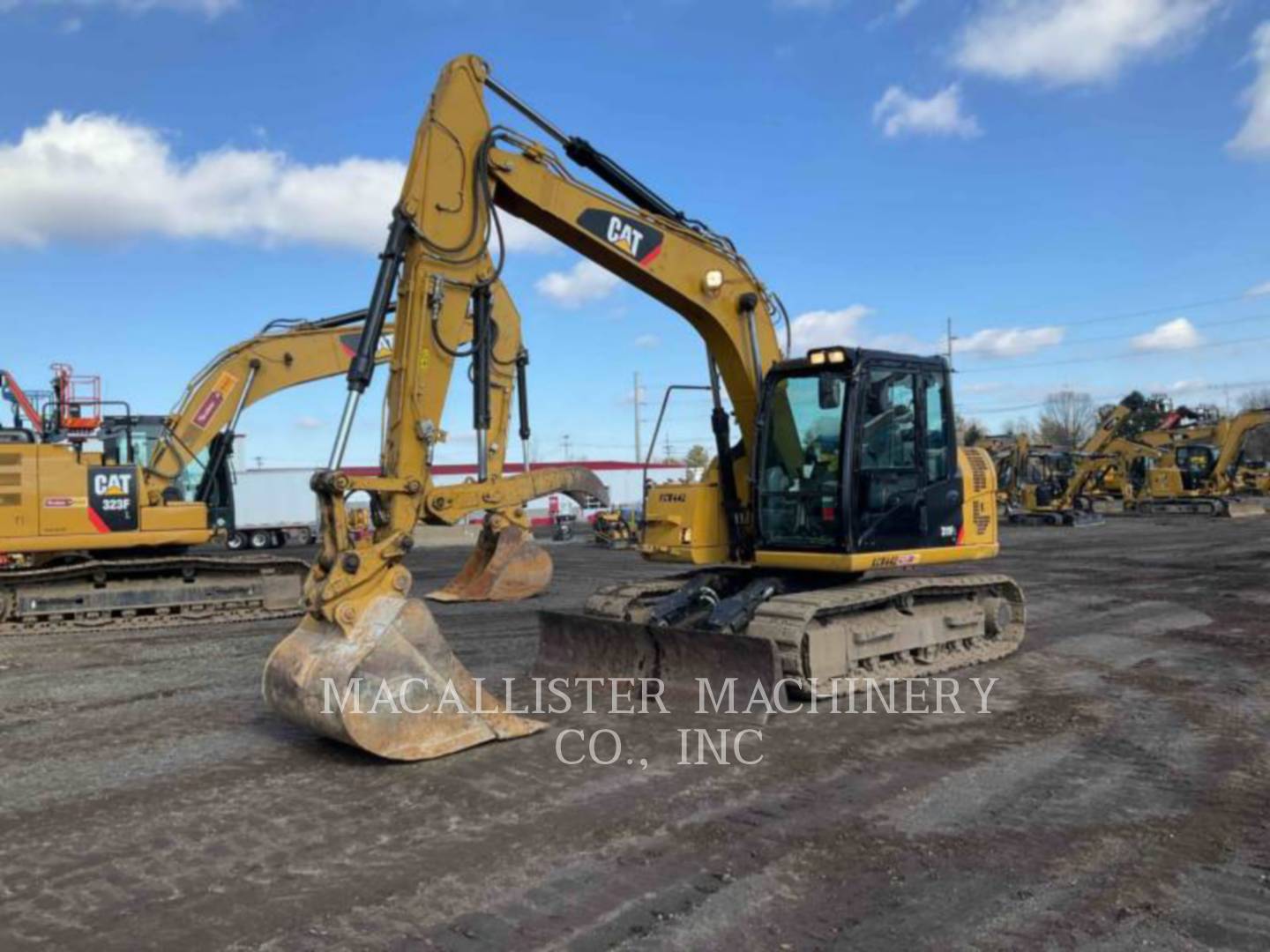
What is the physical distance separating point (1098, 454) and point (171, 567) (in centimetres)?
3538

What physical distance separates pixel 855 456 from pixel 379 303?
150 inches

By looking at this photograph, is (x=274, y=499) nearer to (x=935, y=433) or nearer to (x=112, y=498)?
(x=112, y=498)

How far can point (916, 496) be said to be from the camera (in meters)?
8.49

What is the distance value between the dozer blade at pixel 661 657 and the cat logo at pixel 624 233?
119 inches

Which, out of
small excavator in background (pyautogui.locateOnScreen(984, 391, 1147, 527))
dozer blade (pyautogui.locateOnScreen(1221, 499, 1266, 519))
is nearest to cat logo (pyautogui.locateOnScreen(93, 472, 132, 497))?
small excavator in background (pyautogui.locateOnScreen(984, 391, 1147, 527))

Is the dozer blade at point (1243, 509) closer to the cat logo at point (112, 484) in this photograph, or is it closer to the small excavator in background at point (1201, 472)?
the small excavator in background at point (1201, 472)

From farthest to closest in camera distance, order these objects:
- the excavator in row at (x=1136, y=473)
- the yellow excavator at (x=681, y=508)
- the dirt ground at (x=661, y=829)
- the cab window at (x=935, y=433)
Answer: the excavator in row at (x=1136, y=473)
the cab window at (x=935, y=433)
the yellow excavator at (x=681, y=508)
the dirt ground at (x=661, y=829)

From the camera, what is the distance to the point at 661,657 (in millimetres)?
7766

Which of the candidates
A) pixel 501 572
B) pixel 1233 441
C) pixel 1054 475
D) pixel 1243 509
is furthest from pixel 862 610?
pixel 1233 441

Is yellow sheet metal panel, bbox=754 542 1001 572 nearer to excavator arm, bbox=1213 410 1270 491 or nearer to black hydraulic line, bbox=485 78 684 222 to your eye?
black hydraulic line, bbox=485 78 684 222

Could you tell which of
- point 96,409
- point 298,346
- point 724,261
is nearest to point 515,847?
point 724,261

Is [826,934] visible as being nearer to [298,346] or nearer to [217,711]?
[217,711]

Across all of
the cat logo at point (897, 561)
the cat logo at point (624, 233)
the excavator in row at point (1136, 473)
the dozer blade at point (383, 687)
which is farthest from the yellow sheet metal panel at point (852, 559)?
the excavator in row at point (1136, 473)

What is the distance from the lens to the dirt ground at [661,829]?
3949mm
